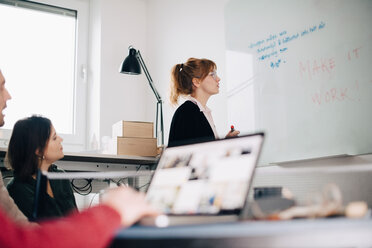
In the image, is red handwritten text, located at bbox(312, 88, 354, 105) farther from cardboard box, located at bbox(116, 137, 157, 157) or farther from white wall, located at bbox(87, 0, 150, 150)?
white wall, located at bbox(87, 0, 150, 150)

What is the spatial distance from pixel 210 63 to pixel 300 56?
49 cm

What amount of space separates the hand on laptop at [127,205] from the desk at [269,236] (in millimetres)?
55

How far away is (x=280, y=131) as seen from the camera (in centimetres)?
236

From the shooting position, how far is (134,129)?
110 inches

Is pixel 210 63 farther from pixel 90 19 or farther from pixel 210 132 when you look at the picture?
pixel 90 19

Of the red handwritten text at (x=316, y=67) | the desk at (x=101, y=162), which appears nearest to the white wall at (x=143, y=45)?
the desk at (x=101, y=162)

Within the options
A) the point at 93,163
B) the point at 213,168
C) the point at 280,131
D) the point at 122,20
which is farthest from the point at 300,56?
the point at 122,20

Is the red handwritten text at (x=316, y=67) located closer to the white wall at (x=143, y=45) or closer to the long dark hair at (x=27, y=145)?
the white wall at (x=143, y=45)

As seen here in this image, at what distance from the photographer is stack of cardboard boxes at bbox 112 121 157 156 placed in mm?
2715

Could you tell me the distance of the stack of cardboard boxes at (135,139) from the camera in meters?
2.71

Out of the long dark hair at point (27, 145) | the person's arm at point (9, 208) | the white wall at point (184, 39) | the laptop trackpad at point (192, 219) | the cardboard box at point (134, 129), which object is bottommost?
the person's arm at point (9, 208)

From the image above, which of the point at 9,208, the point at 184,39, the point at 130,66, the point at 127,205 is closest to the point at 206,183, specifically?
the point at 127,205

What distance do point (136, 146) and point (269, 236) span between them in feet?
7.41

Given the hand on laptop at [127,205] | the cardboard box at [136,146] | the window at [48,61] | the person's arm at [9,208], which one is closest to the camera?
the hand on laptop at [127,205]
